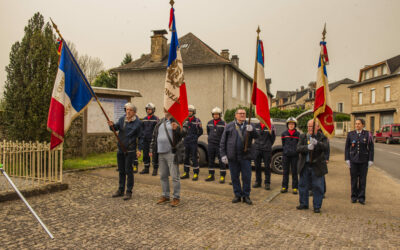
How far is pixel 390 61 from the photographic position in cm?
3953

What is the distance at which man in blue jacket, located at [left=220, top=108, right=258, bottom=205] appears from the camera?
20.1ft

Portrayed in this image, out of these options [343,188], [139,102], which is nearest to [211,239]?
[343,188]

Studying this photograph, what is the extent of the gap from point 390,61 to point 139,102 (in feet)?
109

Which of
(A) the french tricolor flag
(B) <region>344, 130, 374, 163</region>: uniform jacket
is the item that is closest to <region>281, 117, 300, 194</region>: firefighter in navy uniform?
(B) <region>344, 130, 374, 163</region>: uniform jacket

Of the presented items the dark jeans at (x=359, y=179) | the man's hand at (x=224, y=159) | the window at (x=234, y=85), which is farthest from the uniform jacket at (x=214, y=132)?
the window at (x=234, y=85)

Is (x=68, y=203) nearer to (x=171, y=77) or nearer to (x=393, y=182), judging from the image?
(x=171, y=77)

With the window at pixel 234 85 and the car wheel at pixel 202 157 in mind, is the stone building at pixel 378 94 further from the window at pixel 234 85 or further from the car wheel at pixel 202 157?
the car wheel at pixel 202 157

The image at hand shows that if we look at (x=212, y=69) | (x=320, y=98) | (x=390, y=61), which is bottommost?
(x=320, y=98)

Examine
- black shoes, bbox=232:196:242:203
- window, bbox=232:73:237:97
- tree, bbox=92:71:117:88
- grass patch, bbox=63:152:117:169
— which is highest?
tree, bbox=92:71:117:88

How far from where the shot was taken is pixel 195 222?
489 cm

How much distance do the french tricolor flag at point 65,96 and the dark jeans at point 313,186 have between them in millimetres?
4522

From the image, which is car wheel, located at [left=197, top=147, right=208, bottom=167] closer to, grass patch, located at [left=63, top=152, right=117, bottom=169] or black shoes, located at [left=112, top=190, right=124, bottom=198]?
grass patch, located at [left=63, top=152, right=117, bottom=169]

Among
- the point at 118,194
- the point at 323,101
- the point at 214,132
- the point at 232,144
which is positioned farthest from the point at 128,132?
the point at 323,101

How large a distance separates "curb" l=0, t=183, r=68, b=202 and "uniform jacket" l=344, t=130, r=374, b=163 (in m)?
6.39
